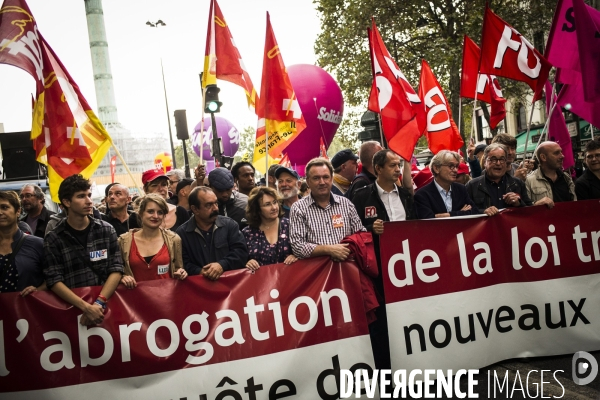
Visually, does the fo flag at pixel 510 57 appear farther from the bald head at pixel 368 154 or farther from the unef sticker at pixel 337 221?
the unef sticker at pixel 337 221

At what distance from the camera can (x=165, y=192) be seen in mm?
7426

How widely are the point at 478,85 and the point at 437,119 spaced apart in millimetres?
982

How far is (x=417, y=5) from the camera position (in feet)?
71.1

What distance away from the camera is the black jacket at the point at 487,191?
6109mm

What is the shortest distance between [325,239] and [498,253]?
5.17ft

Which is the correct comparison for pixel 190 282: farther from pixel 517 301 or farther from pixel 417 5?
pixel 417 5

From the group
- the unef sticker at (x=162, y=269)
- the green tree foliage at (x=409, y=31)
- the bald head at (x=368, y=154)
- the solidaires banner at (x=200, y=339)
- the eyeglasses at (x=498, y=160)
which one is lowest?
the solidaires banner at (x=200, y=339)

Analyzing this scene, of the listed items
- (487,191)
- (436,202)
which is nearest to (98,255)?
(436,202)

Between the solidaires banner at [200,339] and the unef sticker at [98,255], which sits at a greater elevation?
the unef sticker at [98,255]

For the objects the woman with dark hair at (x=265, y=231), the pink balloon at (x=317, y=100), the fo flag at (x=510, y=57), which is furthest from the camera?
the pink balloon at (x=317, y=100)

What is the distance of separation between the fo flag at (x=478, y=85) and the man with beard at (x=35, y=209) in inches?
237

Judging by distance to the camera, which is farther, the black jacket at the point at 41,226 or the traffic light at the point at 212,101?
the traffic light at the point at 212,101

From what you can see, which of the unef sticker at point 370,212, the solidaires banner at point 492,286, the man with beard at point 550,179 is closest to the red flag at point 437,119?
the man with beard at point 550,179

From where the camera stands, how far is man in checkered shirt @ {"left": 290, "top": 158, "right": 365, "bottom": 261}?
503cm
